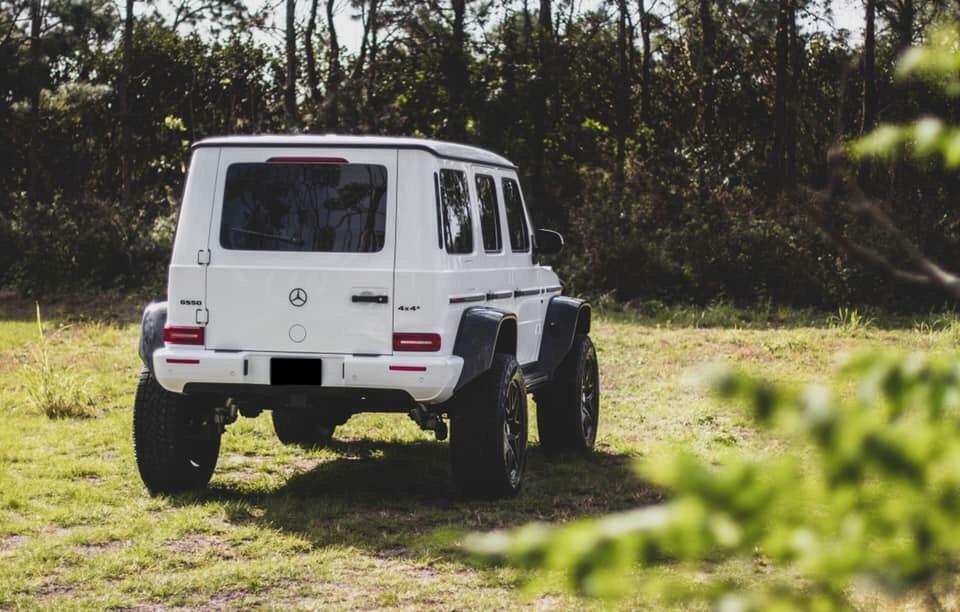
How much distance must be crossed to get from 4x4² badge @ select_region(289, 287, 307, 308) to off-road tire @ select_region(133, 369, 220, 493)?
0.95 m

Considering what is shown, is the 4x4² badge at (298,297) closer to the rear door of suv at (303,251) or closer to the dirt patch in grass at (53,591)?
the rear door of suv at (303,251)

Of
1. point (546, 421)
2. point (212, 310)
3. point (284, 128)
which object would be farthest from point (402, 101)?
point (212, 310)

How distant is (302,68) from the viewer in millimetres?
27250

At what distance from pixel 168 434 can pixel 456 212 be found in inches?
78.5

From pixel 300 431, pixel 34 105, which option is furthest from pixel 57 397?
pixel 34 105

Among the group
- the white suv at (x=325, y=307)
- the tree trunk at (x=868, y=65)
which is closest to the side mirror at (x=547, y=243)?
the white suv at (x=325, y=307)

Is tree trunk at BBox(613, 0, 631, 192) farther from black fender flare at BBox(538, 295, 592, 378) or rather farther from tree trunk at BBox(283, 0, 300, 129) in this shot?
black fender flare at BBox(538, 295, 592, 378)

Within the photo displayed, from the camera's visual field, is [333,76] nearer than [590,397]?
No

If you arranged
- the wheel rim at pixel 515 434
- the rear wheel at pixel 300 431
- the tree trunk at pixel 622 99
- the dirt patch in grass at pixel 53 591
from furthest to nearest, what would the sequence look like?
the tree trunk at pixel 622 99 < the rear wheel at pixel 300 431 < the wheel rim at pixel 515 434 < the dirt patch in grass at pixel 53 591

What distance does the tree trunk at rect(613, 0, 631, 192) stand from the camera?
2347 cm

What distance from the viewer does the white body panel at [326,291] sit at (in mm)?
6859

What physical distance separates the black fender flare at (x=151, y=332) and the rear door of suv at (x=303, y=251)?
0.38 m

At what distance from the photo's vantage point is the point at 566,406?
29.6 feet

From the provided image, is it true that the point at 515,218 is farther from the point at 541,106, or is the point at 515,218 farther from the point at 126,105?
the point at 126,105
